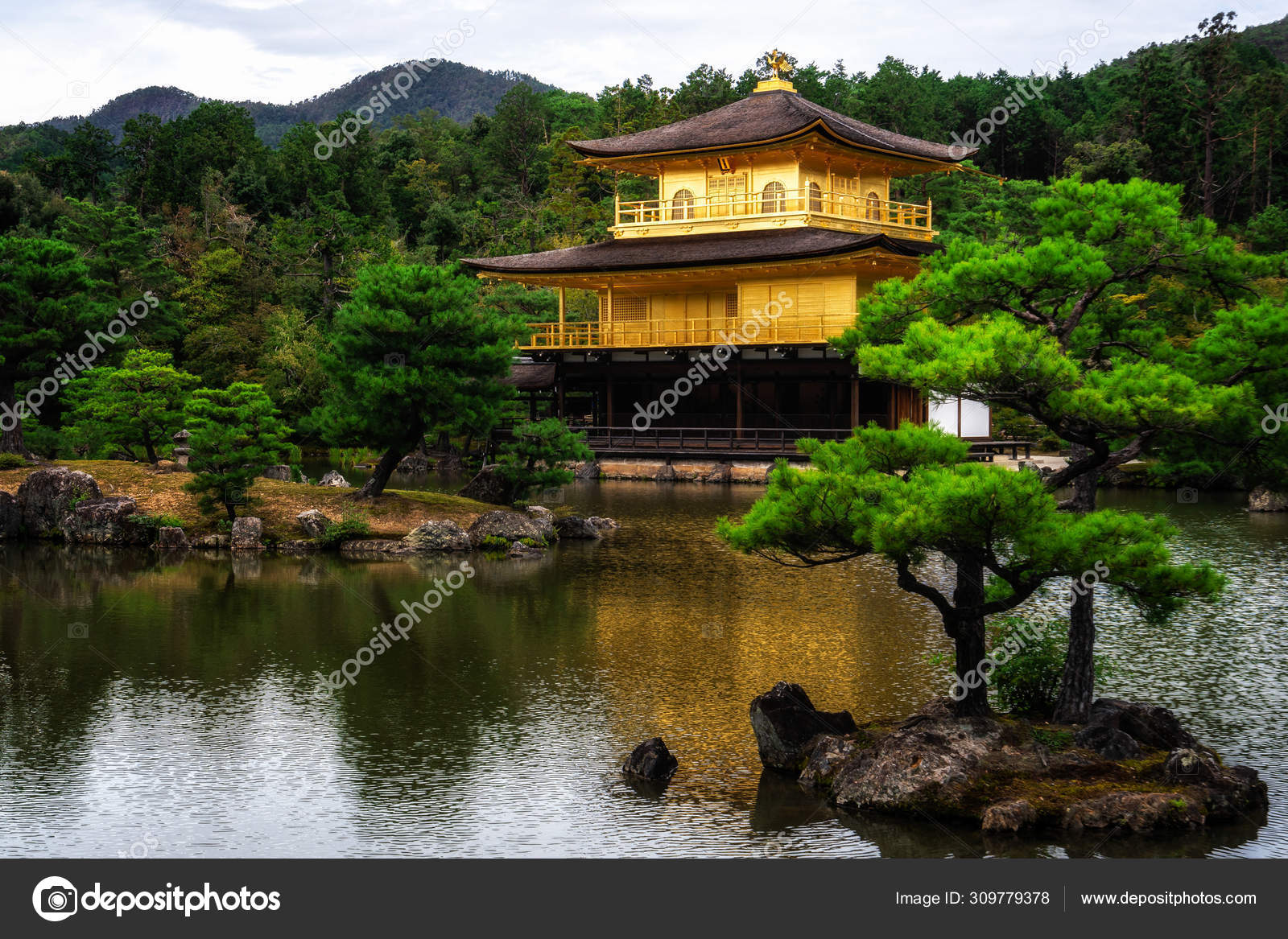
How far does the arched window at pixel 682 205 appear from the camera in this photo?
145 feet

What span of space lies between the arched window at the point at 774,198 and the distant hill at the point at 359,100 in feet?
385

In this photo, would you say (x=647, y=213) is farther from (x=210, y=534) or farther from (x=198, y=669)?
(x=198, y=669)

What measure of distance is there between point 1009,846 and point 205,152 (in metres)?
62.5

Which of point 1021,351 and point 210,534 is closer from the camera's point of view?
point 1021,351

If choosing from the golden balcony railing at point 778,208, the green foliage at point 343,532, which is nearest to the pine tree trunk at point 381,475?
the green foliage at point 343,532

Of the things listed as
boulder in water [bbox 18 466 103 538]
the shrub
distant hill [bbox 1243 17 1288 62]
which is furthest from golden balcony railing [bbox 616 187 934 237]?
distant hill [bbox 1243 17 1288 62]

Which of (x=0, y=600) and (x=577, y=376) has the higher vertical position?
(x=577, y=376)

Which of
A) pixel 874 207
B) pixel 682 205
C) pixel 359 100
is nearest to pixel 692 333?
pixel 682 205

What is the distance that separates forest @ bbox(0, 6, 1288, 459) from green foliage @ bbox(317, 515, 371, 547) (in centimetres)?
405

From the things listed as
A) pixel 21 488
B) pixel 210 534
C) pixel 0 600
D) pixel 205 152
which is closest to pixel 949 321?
pixel 0 600

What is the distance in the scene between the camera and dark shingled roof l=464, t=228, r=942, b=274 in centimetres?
3778

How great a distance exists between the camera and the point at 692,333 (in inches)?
1624

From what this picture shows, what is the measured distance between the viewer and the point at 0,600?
1939 cm

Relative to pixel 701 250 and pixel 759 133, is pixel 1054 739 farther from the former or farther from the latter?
pixel 759 133
